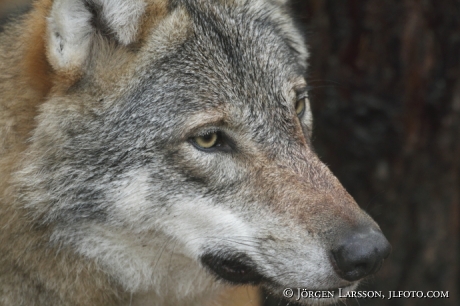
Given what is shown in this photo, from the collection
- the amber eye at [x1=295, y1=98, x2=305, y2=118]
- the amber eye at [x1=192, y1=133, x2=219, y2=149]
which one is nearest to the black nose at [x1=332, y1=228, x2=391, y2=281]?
the amber eye at [x1=192, y1=133, x2=219, y2=149]

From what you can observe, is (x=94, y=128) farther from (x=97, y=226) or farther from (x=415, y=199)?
(x=415, y=199)

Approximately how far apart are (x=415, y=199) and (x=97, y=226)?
331 centimetres

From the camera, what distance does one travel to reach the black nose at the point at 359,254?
9.99 ft

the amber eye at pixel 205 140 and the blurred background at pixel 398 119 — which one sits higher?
the amber eye at pixel 205 140

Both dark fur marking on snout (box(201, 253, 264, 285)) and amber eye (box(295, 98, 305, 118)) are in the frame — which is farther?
amber eye (box(295, 98, 305, 118))

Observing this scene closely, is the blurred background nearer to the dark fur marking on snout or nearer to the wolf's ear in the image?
the dark fur marking on snout

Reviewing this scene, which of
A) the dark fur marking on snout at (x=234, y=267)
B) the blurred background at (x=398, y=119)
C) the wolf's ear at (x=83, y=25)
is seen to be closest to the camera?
the wolf's ear at (x=83, y=25)

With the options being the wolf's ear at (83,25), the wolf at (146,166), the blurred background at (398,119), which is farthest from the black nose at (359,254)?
the blurred background at (398,119)

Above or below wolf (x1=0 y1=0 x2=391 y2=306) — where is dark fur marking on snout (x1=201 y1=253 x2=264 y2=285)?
below

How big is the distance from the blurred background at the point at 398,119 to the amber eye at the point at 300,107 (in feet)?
2.96

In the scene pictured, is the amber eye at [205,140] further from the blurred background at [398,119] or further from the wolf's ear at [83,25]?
the blurred background at [398,119]

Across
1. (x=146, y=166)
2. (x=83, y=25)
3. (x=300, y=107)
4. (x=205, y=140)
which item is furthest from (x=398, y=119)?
(x=83, y=25)

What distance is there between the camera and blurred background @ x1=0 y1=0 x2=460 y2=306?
16.7 ft

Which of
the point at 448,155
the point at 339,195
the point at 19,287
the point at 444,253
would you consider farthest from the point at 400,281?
the point at 19,287
